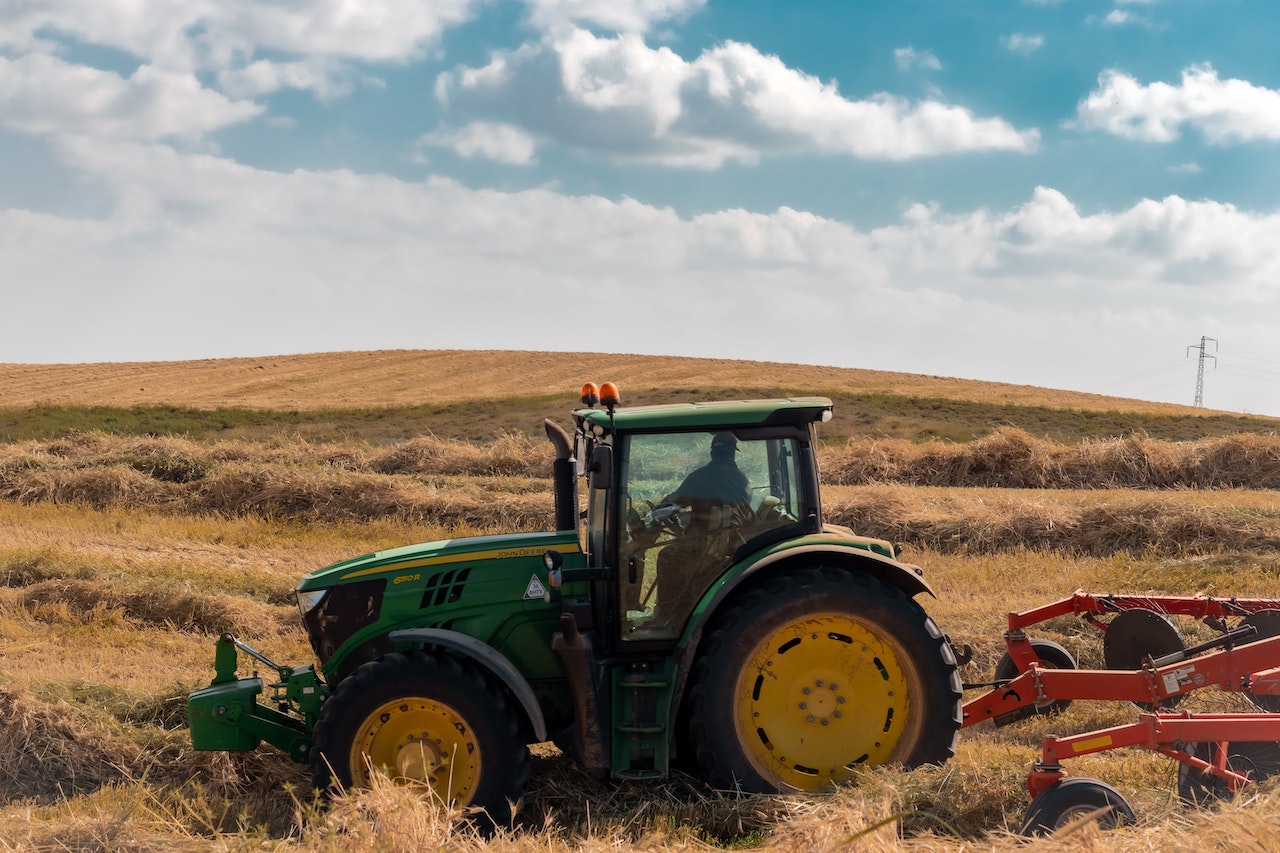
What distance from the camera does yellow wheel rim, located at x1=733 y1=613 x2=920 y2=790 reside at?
530cm

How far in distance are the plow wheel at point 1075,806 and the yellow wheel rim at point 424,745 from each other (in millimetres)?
2500

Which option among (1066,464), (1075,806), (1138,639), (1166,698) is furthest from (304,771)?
(1066,464)

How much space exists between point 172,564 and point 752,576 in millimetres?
8130

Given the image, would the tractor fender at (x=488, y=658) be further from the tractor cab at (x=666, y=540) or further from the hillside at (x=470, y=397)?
the hillside at (x=470, y=397)

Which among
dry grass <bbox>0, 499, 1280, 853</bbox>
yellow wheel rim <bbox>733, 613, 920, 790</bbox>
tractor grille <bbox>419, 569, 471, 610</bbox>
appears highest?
tractor grille <bbox>419, 569, 471, 610</bbox>

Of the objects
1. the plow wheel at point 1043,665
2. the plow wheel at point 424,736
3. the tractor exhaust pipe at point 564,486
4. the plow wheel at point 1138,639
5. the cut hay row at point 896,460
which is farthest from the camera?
the cut hay row at point 896,460

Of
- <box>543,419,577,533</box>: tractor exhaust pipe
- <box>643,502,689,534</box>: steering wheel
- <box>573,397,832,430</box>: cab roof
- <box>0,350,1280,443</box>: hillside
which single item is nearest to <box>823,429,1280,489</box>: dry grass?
<box>0,350,1280,443</box>: hillside

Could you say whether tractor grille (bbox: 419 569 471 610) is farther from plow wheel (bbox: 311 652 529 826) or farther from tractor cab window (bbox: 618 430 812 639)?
tractor cab window (bbox: 618 430 812 639)

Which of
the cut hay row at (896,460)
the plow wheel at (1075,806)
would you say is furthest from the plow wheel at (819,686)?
the cut hay row at (896,460)

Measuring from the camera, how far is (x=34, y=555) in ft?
37.5

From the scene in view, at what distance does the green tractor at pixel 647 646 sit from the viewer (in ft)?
16.9

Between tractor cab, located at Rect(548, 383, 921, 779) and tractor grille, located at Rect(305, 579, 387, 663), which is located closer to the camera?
tractor cab, located at Rect(548, 383, 921, 779)

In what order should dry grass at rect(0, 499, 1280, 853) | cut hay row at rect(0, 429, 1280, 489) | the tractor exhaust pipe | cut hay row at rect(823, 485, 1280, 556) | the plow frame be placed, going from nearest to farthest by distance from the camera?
dry grass at rect(0, 499, 1280, 853), the plow frame, the tractor exhaust pipe, cut hay row at rect(823, 485, 1280, 556), cut hay row at rect(0, 429, 1280, 489)

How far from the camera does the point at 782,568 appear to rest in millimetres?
5410
